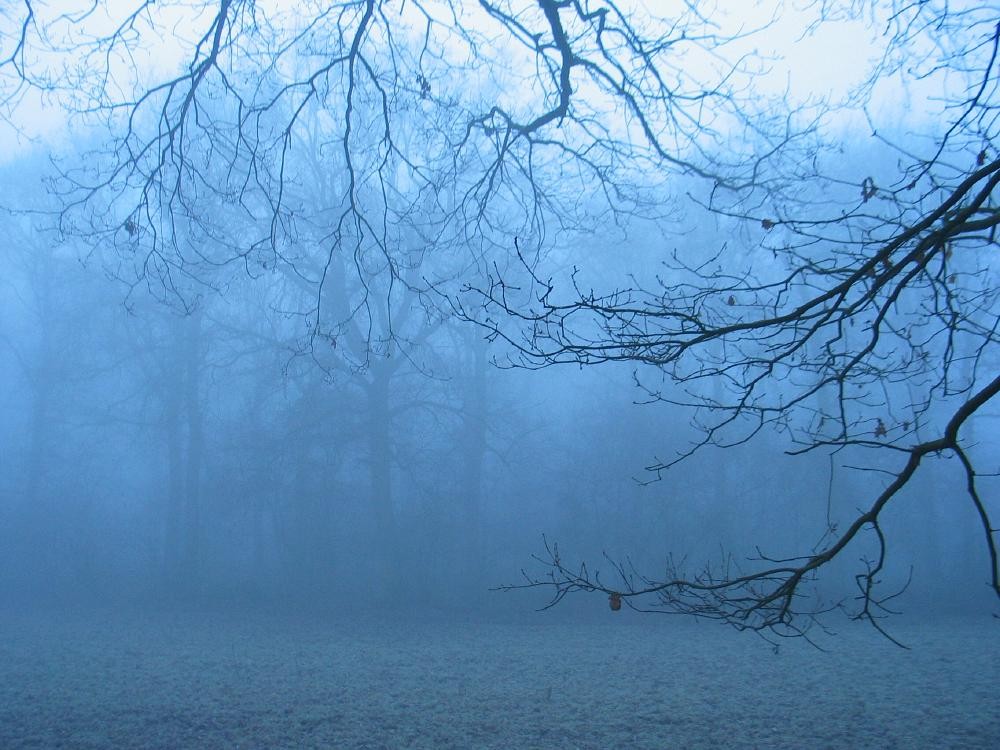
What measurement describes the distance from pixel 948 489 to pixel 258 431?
15.8 m

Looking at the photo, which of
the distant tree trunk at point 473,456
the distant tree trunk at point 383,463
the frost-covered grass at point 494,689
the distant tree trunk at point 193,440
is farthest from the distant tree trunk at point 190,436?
the distant tree trunk at point 473,456

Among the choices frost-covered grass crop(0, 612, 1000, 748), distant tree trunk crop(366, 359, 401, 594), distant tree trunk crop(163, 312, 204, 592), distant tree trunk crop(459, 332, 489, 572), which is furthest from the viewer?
distant tree trunk crop(163, 312, 204, 592)

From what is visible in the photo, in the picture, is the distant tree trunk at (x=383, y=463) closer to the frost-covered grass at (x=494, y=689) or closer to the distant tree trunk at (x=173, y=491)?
the frost-covered grass at (x=494, y=689)

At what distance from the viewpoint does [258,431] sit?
19500 millimetres

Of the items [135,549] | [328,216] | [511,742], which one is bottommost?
[511,742]

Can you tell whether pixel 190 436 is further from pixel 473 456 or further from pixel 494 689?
pixel 494 689

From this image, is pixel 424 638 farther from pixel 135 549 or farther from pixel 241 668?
pixel 135 549

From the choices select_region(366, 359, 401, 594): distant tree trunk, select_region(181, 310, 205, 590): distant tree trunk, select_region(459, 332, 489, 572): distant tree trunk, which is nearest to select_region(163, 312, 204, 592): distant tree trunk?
select_region(181, 310, 205, 590): distant tree trunk

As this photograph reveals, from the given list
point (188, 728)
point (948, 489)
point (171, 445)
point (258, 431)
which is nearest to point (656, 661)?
point (188, 728)

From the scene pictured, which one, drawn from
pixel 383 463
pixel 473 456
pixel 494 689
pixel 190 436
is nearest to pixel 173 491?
pixel 190 436

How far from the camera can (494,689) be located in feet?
29.6

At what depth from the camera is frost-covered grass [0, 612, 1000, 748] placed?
6.88m

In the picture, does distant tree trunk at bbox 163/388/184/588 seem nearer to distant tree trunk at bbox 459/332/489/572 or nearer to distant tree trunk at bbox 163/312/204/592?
distant tree trunk at bbox 163/312/204/592

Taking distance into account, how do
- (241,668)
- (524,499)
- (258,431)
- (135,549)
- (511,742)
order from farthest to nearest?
1. (135,549)
2. (524,499)
3. (258,431)
4. (241,668)
5. (511,742)
